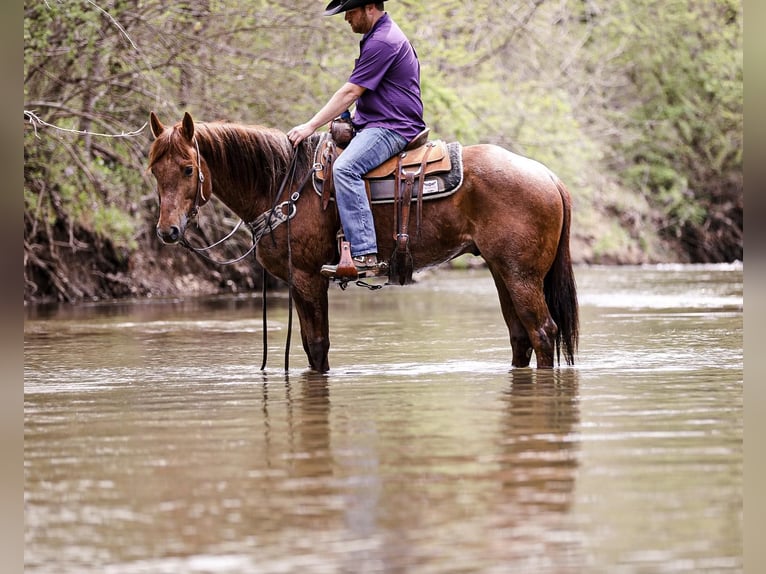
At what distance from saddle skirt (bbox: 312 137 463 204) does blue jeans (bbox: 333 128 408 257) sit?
138mm

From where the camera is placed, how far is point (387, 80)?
9531 mm

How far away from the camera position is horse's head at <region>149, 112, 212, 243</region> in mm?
9156

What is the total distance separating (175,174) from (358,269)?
4.70 feet

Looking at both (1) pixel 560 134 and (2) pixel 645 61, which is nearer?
(1) pixel 560 134

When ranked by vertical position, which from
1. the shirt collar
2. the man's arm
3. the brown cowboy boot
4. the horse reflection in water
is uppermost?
the shirt collar

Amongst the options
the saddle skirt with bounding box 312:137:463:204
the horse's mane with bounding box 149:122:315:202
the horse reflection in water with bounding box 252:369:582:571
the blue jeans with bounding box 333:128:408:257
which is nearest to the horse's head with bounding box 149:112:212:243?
the horse's mane with bounding box 149:122:315:202

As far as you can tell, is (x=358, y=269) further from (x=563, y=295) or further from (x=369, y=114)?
(x=563, y=295)

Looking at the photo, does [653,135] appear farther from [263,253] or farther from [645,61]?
[263,253]

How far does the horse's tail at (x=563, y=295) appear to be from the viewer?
9.55 meters

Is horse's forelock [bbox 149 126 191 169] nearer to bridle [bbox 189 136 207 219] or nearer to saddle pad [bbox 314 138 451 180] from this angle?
bridle [bbox 189 136 207 219]
